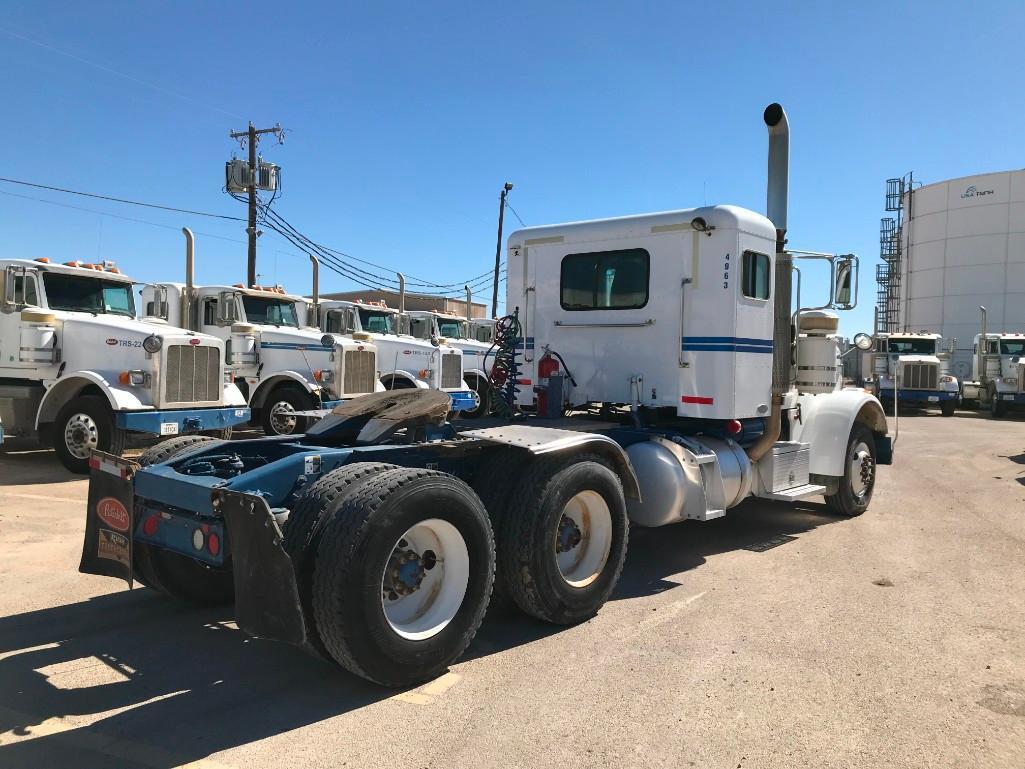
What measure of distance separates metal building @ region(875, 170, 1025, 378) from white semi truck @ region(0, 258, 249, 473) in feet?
134

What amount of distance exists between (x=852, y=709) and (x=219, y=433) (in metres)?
10.8

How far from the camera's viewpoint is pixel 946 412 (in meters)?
25.3

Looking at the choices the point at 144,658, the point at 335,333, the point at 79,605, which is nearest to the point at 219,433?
the point at 335,333

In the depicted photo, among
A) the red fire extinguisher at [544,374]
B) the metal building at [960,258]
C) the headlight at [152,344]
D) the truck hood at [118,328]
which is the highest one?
the metal building at [960,258]

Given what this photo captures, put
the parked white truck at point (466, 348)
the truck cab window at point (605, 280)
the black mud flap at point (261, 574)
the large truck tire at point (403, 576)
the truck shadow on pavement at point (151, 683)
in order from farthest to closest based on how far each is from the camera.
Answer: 1. the parked white truck at point (466, 348)
2. the truck cab window at point (605, 280)
3. the large truck tire at point (403, 576)
4. the black mud flap at point (261, 574)
5. the truck shadow on pavement at point (151, 683)

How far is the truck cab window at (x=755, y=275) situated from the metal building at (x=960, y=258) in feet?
130

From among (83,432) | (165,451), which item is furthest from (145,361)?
(165,451)

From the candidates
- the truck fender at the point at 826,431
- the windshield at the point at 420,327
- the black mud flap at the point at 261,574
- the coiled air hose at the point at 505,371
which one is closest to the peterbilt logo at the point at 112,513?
the black mud flap at the point at 261,574

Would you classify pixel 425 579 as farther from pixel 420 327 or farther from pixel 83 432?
pixel 420 327

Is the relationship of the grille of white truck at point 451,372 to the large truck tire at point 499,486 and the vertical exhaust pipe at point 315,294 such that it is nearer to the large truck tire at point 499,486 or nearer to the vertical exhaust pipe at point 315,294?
the vertical exhaust pipe at point 315,294

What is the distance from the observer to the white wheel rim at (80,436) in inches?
389

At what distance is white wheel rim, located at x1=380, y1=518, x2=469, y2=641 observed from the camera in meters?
4.04

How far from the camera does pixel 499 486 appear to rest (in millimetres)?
4828

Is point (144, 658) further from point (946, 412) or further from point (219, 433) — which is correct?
point (946, 412)
